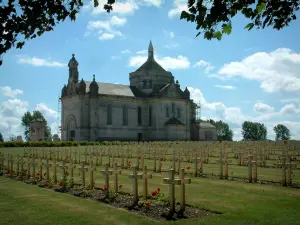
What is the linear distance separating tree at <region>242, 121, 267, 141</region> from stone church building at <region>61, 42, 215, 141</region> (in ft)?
194

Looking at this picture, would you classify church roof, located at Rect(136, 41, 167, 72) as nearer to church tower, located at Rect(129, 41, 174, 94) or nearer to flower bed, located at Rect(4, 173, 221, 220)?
church tower, located at Rect(129, 41, 174, 94)

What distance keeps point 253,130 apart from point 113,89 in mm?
75954

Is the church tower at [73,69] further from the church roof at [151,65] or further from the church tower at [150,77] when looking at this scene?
the church roof at [151,65]

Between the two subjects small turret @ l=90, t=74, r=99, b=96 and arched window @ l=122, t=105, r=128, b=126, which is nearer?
small turret @ l=90, t=74, r=99, b=96

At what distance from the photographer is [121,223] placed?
7.74m

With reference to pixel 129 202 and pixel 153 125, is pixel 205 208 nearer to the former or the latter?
pixel 129 202

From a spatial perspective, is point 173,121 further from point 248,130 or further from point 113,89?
point 248,130

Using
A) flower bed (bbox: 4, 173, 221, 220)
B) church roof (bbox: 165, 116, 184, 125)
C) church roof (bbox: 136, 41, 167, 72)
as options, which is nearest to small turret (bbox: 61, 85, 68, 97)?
church roof (bbox: 136, 41, 167, 72)

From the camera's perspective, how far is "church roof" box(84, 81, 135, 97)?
58938 mm

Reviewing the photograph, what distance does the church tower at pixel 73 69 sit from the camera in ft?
Answer: 197

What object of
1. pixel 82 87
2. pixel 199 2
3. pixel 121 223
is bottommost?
pixel 121 223

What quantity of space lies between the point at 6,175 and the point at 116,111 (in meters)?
42.6

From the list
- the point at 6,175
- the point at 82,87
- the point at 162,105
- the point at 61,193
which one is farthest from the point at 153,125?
the point at 61,193

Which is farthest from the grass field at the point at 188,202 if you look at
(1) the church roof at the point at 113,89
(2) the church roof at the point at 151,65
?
(2) the church roof at the point at 151,65
